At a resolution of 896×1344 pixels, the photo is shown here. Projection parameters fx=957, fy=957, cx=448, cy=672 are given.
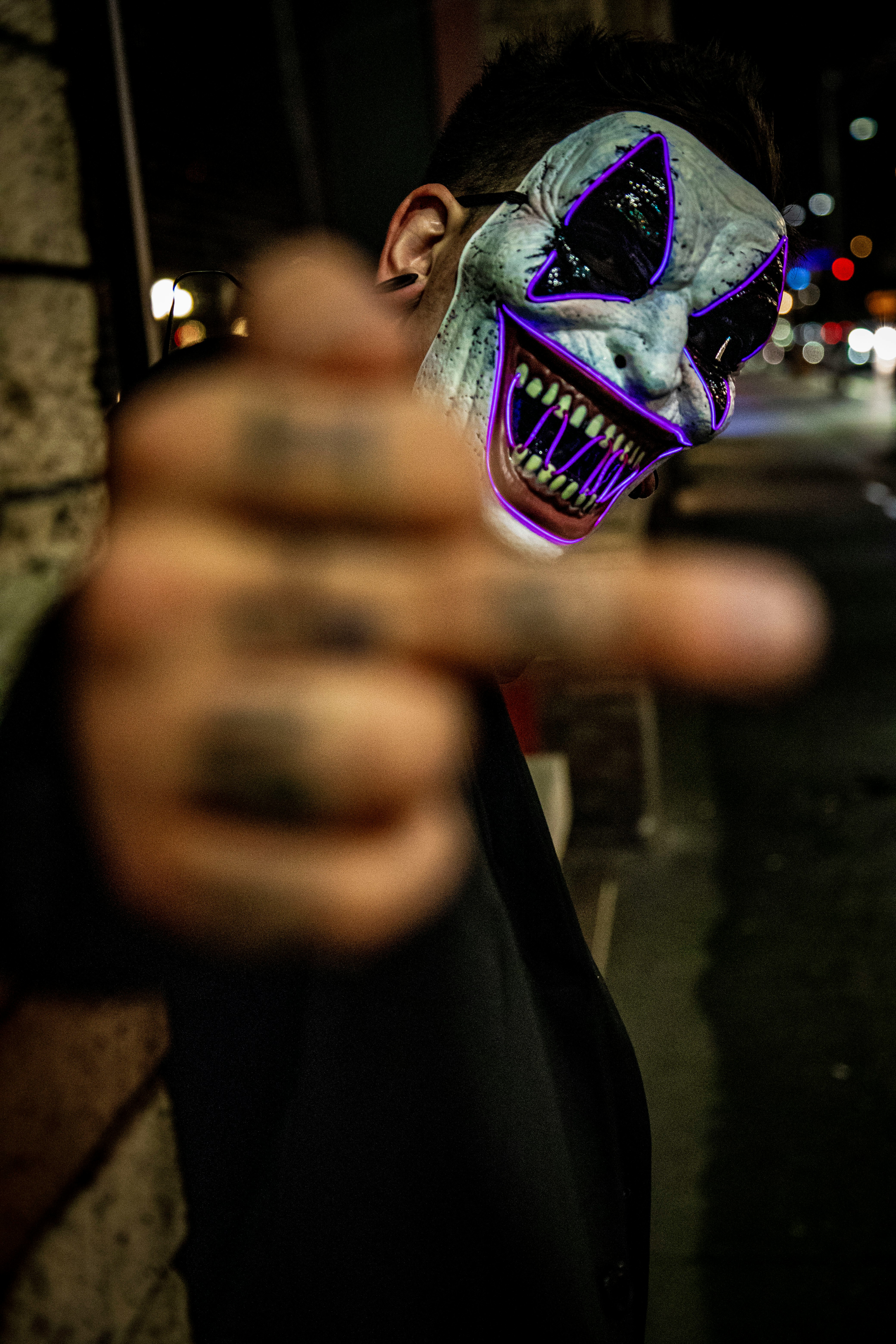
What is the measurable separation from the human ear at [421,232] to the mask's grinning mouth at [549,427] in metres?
0.15

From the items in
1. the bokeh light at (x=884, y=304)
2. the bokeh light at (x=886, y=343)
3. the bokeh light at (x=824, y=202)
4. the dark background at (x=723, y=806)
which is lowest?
the bokeh light at (x=884, y=304)

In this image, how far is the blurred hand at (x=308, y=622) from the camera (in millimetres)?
474

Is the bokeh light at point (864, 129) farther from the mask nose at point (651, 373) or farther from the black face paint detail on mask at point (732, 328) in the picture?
the mask nose at point (651, 373)

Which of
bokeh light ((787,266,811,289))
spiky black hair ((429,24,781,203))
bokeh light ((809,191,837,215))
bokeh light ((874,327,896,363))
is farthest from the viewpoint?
bokeh light ((809,191,837,215))

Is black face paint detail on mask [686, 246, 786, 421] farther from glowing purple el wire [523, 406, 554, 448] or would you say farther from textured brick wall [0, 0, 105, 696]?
textured brick wall [0, 0, 105, 696]

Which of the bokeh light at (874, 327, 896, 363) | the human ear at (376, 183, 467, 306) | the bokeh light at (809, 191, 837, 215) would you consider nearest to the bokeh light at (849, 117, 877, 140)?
the bokeh light at (809, 191, 837, 215)

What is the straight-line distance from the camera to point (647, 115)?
1188 millimetres

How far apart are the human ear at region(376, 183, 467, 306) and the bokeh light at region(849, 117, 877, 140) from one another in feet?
259

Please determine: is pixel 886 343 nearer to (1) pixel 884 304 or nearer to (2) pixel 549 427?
(1) pixel 884 304

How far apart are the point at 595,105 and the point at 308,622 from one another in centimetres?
106

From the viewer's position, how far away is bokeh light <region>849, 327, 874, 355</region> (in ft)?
138

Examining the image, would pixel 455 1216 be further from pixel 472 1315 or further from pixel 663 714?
pixel 663 714

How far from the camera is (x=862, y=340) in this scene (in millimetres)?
42688

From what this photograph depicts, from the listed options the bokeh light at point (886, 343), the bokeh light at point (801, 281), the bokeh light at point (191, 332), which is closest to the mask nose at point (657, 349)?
the bokeh light at point (191, 332)
